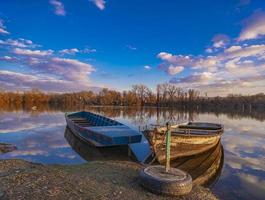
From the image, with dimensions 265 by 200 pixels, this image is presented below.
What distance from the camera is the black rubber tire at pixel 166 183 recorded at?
6.24 m

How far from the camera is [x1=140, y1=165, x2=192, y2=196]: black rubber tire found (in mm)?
6242

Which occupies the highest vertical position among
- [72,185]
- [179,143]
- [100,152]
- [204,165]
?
[179,143]

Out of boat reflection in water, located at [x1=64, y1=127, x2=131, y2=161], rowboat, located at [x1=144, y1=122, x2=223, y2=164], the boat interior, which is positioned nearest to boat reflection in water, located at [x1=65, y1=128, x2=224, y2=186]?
boat reflection in water, located at [x1=64, y1=127, x2=131, y2=161]

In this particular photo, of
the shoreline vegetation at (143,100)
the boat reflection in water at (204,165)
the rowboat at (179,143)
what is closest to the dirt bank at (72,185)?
the boat reflection in water at (204,165)

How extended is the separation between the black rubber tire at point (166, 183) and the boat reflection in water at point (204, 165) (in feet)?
10.3

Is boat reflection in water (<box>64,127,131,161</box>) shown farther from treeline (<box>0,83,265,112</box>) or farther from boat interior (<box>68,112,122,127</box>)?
treeline (<box>0,83,265,112</box>)

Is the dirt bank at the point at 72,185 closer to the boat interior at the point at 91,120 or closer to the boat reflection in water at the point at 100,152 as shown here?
the boat reflection in water at the point at 100,152

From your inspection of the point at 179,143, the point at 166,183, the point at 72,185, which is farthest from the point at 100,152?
the point at 166,183

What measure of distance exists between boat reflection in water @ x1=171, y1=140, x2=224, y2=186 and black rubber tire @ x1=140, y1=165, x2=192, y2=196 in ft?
10.3

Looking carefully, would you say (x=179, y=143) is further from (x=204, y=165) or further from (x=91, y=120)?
(x=91, y=120)

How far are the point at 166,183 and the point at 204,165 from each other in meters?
6.61

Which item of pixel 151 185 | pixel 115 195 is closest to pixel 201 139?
pixel 151 185

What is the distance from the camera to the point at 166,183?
6.27 meters

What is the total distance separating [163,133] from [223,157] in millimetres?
4974
